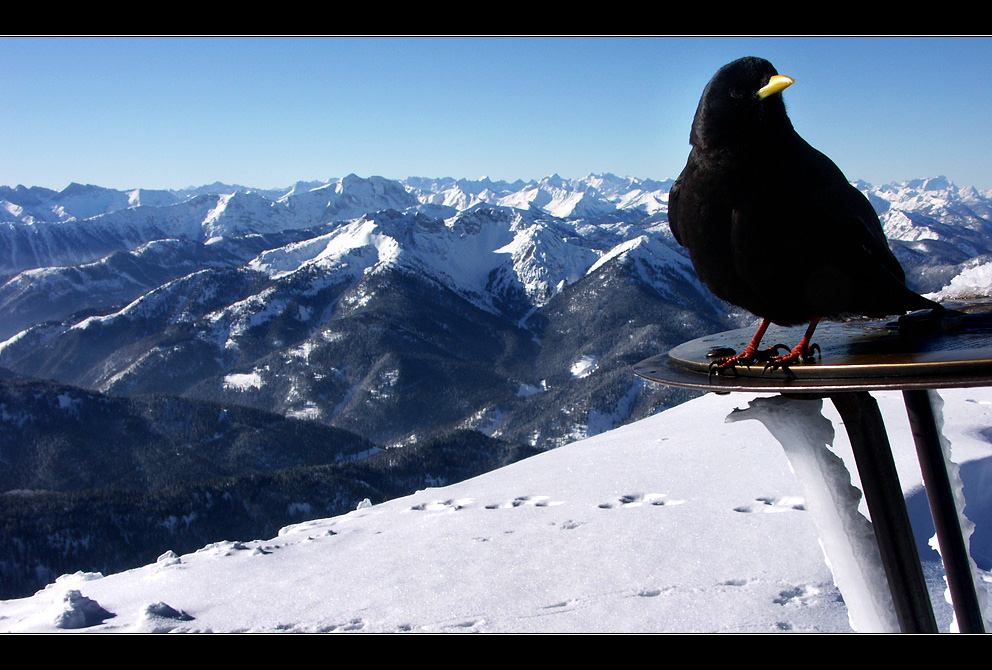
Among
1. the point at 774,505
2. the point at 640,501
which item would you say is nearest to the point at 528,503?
the point at 640,501

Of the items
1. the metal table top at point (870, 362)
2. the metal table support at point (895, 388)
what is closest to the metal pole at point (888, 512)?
the metal table support at point (895, 388)

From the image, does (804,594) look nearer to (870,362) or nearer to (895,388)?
(870,362)

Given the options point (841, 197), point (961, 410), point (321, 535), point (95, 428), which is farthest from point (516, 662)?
point (95, 428)

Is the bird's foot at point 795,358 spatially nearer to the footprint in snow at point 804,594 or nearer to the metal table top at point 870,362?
the metal table top at point 870,362

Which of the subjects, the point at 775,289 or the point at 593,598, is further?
the point at 593,598

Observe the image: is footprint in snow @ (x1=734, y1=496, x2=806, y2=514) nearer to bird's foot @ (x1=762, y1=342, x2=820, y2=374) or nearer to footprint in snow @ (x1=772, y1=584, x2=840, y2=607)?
footprint in snow @ (x1=772, y1=584, x2=840, y2=607)

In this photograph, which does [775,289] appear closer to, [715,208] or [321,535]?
[715,208]
